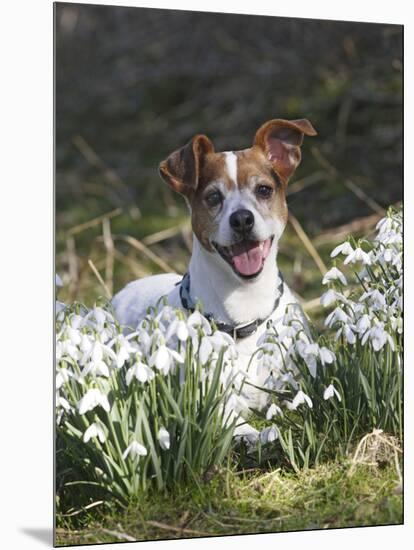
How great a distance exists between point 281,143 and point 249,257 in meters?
0.38

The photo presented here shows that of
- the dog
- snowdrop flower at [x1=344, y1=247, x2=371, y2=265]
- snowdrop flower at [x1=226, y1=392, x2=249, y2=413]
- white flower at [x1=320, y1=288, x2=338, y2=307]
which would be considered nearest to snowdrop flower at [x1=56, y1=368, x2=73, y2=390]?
the dog

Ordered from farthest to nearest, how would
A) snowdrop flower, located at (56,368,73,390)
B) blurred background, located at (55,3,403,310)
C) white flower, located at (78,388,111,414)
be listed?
blurred background, located at (55,3,403,310)
snowdrop flower, located at (56,368,73,390)
white flower, located at (78,388,111,414)

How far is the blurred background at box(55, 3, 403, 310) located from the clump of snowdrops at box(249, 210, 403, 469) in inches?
15.6

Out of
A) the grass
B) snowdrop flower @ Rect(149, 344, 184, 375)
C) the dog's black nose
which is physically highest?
the dog's black nose

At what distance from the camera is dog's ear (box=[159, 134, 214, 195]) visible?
137 inches

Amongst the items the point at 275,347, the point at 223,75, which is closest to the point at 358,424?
the point at 275,347

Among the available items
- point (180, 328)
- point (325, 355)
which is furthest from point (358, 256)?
point (180, 328)

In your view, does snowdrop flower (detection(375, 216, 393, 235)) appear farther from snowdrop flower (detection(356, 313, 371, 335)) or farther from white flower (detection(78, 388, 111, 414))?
white flower (detection(78, 388, 111, 414))

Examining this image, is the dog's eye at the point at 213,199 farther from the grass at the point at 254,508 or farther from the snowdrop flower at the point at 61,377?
the grass at the point at 254,508

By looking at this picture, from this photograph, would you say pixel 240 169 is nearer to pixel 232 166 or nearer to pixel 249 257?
pixel 232 166

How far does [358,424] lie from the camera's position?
3605 mm

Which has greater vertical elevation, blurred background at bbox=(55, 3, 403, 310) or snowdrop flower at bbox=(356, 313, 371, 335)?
blurred background at bbox=(55, 3, 403, 310)

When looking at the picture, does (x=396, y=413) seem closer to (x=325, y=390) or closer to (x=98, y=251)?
(x=325, y=390)

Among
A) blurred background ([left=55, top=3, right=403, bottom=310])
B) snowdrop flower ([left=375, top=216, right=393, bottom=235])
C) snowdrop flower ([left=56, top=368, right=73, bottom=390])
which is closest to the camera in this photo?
snowdrop flower ([left=56, top=368, right=73, bottom=390])
